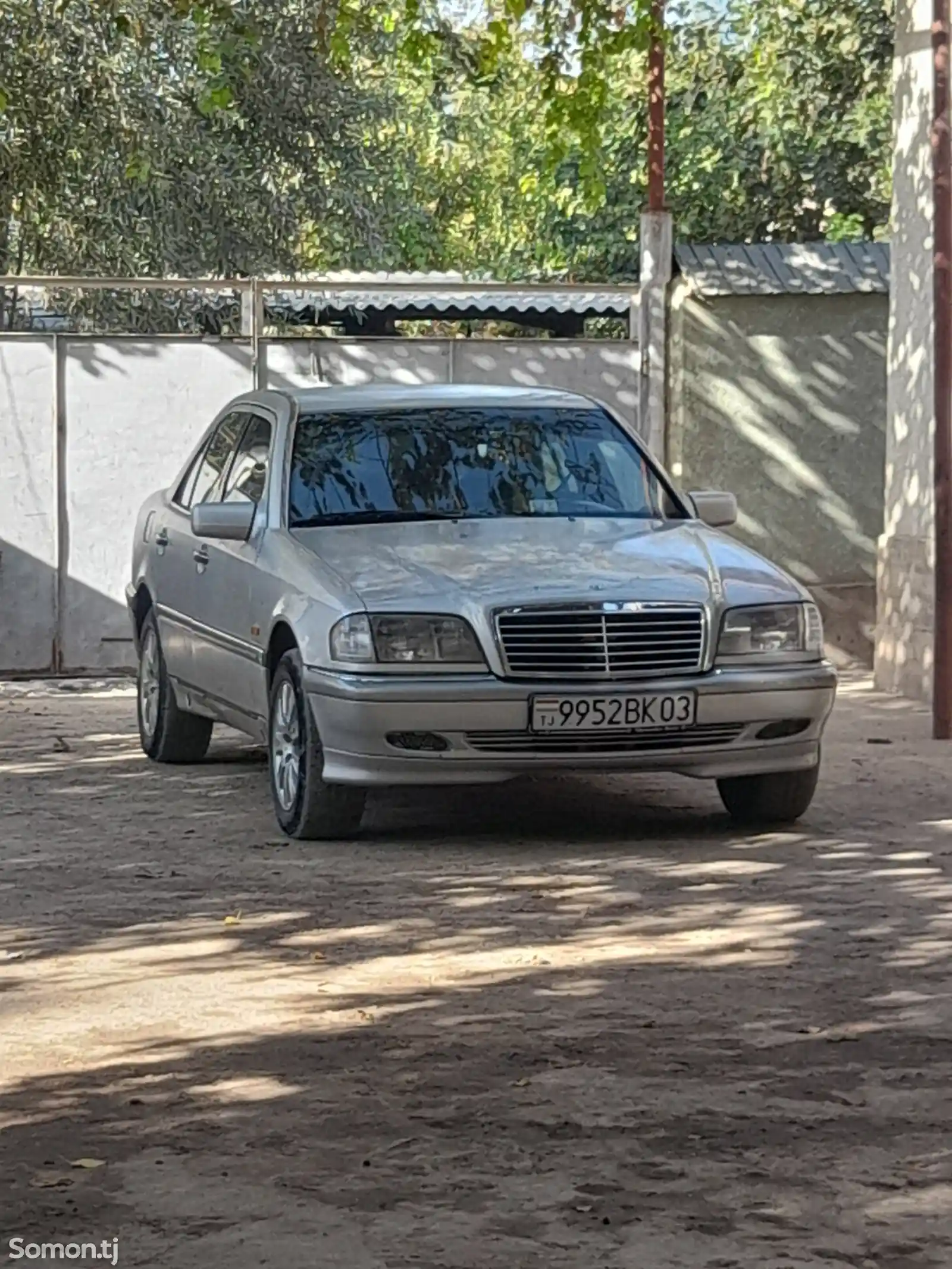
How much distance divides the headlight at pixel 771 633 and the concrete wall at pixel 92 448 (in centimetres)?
648

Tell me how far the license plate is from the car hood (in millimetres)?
366

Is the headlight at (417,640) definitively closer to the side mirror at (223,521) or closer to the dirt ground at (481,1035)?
the dirt ground at (481,1035)

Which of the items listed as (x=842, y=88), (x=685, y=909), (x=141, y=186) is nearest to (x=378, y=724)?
(x=685, y=909)

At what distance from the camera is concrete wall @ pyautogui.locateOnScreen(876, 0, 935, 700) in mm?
13977

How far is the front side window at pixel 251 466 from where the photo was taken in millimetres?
10516

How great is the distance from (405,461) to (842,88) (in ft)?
67.4

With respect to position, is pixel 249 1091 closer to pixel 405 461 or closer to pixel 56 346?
pixel 405 461

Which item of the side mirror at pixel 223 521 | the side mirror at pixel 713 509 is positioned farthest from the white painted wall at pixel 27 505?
the side mirror at pixel 713 509

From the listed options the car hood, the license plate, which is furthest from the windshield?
the license plate

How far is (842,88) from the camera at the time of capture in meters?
29.5

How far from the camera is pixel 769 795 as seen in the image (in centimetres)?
971

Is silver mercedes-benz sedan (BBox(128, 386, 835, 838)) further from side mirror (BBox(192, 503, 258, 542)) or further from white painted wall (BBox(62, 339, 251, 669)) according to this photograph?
white painted wall (BBox(62, 339, 251, 669))

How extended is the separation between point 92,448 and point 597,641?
23.1ft

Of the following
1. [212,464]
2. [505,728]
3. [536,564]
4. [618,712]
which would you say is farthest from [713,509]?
[212,464]
